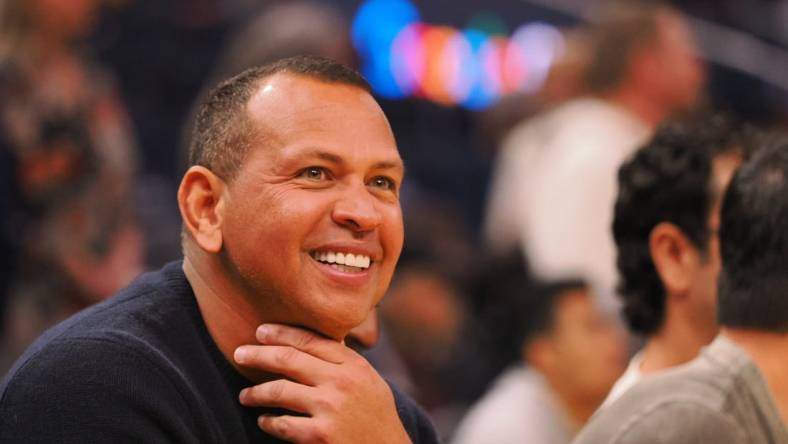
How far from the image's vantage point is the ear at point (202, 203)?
6.93ft

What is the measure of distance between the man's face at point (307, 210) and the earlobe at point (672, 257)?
0.96m

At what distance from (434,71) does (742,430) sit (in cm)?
601

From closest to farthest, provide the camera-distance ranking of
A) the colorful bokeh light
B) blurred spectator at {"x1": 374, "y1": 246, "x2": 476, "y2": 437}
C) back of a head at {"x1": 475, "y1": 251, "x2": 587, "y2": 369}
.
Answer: back of a head at {"x1": 475, "y1": 251, "x2": 587, "y2": 369} → blurred spectator at {"x1": 374, "y1": 246, "x2": 476, "y2": 437} → the colorful bokeh light

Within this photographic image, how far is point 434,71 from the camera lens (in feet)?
26.1

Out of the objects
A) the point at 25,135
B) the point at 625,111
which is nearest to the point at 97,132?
the point at 25,135

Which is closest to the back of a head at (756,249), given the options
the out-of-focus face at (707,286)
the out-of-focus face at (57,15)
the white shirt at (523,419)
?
the out-of-focus face at (707,286)

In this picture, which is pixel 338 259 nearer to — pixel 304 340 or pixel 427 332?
pixel 304 340

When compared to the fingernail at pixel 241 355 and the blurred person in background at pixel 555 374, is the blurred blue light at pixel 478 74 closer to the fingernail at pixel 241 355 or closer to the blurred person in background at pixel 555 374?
the blurred person in background at pixel 555 374

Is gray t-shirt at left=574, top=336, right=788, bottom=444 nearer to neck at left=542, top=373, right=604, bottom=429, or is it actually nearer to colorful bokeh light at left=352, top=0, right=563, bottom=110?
neck at left=542, top=373, right=604, bottom=429

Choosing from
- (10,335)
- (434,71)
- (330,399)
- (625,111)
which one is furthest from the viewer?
(434,71)

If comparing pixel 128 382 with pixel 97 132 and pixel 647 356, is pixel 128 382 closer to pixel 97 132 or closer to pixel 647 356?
pixel 647 356

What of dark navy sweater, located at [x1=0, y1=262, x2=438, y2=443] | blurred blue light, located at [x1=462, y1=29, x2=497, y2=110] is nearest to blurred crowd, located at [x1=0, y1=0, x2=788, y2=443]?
dark navy sweater, located at [x1=0, y1=262, x2=438, y2=443]

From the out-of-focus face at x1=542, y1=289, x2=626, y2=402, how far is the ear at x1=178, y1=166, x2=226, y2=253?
7.36ft

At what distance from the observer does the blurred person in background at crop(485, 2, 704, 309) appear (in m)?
4.32
